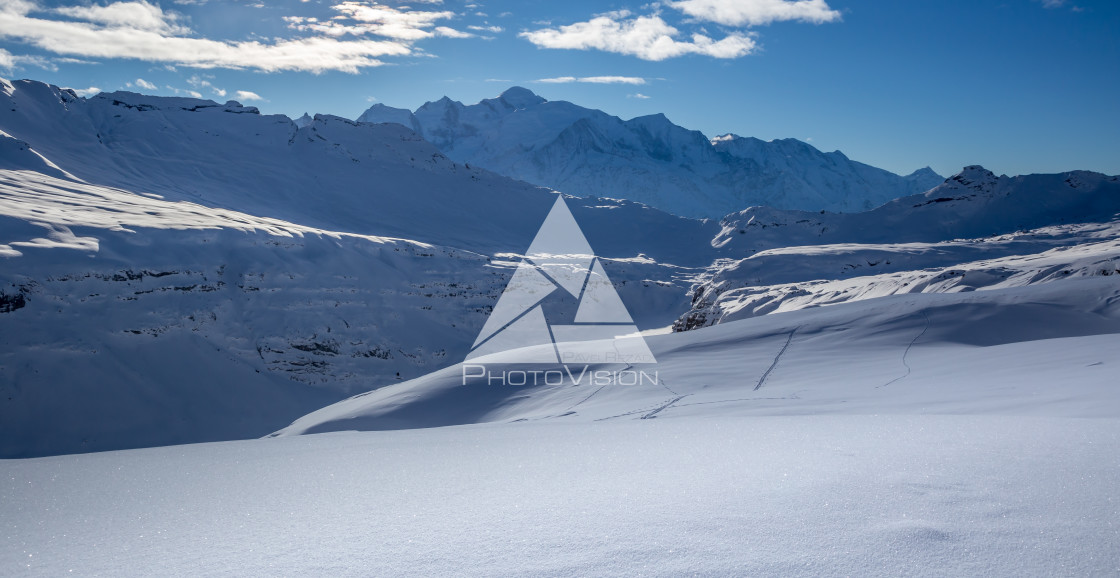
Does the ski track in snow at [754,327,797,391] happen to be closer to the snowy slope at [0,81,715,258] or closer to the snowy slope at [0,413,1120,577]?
the snowy slope at [0,413,1120,577]

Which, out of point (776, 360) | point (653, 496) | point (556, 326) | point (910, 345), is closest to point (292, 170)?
point (556, 326)

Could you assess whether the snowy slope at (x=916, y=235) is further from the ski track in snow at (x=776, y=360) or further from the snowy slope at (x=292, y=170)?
the ski track in snow at (x=776, y=360)

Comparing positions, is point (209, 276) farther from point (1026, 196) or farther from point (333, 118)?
point (1026, 196)

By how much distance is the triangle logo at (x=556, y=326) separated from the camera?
10945 mm

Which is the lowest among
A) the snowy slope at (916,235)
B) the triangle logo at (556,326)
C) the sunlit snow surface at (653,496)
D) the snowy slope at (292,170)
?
the triangle logo at (556,326)

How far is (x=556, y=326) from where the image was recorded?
28.3 m

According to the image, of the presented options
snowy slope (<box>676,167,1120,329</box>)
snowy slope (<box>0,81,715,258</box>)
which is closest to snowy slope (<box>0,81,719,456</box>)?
snowy slope (<box>0,81,715,258</box>)

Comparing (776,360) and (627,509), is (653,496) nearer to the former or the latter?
(627,509)

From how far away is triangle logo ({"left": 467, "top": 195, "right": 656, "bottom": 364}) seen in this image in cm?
1095

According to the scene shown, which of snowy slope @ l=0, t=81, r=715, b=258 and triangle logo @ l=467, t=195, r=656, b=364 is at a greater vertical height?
snowy slope @ l=0, t=81, r=715, b=258

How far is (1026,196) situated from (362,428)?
8068 centimetres

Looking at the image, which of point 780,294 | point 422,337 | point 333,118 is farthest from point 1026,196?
point 333,118

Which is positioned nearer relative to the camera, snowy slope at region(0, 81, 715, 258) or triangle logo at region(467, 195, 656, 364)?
triangle logo at region(467, 195, 656, 364)

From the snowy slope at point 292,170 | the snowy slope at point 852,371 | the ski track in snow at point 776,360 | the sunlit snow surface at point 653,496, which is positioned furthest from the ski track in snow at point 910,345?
the snowy slope at point 292,170
